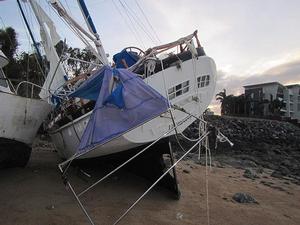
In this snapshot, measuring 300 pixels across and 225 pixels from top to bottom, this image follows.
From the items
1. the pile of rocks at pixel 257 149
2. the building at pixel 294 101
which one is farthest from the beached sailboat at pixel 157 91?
the building at pixel 294 101

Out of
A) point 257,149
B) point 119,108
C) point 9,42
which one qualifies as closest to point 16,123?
point 119,108

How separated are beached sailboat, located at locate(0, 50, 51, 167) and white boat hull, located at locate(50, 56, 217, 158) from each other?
87 cm

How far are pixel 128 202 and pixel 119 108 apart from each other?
329 centimetres

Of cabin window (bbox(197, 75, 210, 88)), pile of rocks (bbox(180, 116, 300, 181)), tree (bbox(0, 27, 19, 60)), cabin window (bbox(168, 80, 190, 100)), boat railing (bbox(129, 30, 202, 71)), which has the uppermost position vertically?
tree (bbox(0, 27, 19, 60))

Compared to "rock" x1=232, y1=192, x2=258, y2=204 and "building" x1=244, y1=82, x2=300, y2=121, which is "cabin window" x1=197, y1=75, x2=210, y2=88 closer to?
"rock" x1=232, y1=192, x2=258, y2=204

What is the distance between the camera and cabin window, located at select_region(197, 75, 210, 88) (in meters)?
11.1

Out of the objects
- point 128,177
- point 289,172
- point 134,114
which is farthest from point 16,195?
point 289,172

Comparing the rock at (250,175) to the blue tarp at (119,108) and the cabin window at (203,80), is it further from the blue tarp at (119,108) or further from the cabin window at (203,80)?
the blue tarp at (119,108)

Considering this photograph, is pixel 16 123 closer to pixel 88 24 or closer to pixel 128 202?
pixel 128 202

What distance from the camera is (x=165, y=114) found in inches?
400

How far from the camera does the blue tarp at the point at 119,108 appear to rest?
7.04 metres

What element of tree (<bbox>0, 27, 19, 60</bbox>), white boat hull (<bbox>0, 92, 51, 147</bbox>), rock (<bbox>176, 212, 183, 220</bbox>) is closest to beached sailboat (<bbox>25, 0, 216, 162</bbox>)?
white boat hull (<bbox>0, 92, 51, 147</bbox>)

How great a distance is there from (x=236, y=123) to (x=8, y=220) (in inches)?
1529

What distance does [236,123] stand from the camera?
4475 cm
